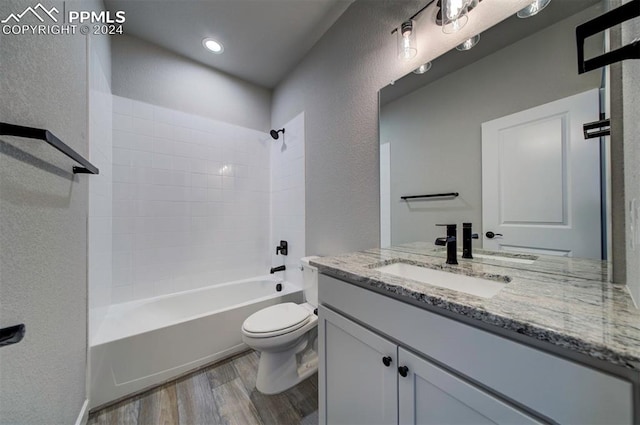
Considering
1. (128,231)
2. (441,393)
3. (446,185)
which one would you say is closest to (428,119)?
(446,185)

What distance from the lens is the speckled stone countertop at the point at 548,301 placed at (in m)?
0.38

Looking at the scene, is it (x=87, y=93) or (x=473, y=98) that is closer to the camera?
(x=473, y=98)

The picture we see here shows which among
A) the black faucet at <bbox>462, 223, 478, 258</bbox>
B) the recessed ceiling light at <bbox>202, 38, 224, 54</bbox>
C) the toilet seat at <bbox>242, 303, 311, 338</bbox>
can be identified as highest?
the recessed ceiling light at <bbox>202, 38, 224, 54</bbox>

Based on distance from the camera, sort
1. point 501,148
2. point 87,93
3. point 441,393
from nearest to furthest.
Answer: point 441,393 → point 501,148 → point 87,93

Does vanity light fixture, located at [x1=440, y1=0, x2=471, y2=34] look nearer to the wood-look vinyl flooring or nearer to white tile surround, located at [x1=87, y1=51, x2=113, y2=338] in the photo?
white tile surround, located at [x1=87, y1=51, x2=113, y2=338]

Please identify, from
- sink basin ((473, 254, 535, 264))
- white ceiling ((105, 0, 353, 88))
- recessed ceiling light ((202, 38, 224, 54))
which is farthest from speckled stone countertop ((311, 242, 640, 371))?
recessed ceiling light ((202, 38, 224, 54))

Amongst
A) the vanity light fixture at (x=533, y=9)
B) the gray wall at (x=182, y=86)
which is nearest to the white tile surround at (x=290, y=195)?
the gray wall at (x=182, y=86)

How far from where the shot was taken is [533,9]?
0.86m

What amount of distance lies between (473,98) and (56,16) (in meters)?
1.84

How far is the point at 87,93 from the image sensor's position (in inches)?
49.9

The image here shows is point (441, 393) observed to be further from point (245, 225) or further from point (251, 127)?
point (251, 127)

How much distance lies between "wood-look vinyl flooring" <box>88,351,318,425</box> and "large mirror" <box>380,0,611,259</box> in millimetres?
1168

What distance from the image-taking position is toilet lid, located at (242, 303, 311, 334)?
1341mm

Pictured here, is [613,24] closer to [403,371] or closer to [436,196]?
[436,196]
